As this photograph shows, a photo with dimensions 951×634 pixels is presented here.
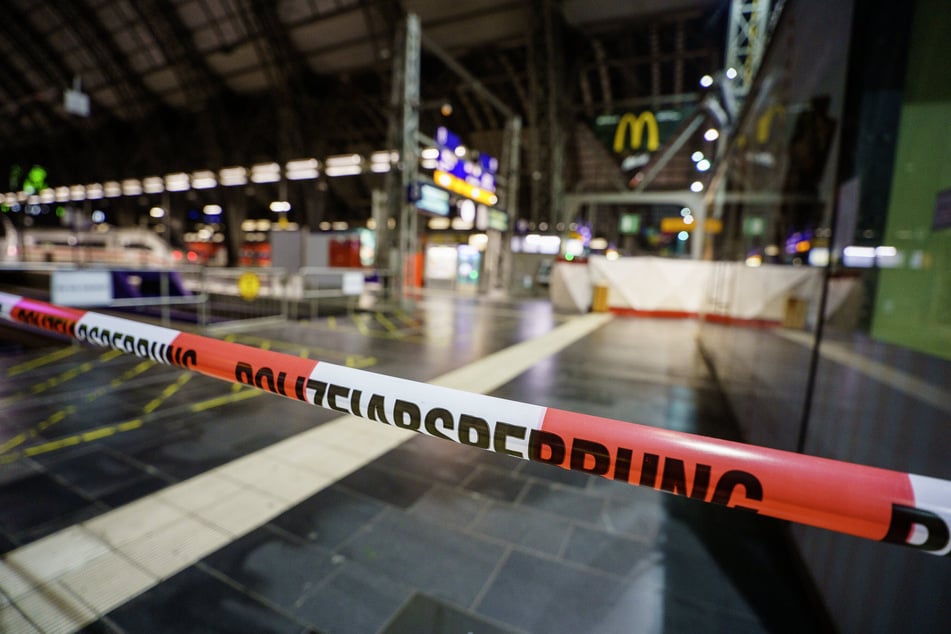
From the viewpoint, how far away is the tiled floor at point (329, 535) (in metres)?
1.68

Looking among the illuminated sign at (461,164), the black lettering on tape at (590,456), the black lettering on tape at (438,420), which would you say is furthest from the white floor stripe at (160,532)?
the illuminated sign at (461,164)

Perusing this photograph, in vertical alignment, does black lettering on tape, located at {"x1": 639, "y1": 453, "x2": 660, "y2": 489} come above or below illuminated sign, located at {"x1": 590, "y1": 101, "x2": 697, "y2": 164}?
below

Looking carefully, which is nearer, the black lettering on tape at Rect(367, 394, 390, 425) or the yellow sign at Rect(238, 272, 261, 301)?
the black lettering on tape at Rect(367, 394, 390, 425)

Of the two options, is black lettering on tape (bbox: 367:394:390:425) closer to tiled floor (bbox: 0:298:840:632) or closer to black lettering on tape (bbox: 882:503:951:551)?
tiled floor (bbox: 0:298:840:632)

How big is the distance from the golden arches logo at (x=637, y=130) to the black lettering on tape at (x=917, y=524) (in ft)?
71.3

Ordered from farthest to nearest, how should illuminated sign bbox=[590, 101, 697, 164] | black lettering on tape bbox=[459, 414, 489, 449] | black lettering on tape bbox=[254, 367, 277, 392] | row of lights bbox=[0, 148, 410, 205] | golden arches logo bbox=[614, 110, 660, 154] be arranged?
row of lights bbox=[0, 148, 410, 205], golden arches logo bbox=[614, 110, 660, 154], illuminated sign bbox=[590, 101, 697, 164], black lettering on tape bbox=[254, 367, 277, 392], black lettering on tape bbox=[459, 414, 489, 449]

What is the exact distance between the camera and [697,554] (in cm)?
212

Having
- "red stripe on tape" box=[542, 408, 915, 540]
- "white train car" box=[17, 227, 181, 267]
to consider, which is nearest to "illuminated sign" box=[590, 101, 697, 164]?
"white train car" box=[17, 227, 181, 267]

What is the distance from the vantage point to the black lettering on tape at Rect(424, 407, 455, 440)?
3.78 feet

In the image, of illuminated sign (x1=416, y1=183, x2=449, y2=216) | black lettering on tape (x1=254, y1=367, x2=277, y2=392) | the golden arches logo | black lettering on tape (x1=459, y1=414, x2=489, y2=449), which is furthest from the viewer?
the golden arches logo

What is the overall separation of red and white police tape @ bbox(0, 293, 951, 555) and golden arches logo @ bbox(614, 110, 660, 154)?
21.6 meters

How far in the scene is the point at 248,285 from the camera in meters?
8.18

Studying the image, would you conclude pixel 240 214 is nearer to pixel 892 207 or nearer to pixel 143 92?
pixel 143 92

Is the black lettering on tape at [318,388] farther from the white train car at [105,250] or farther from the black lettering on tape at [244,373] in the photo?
the white train car at [105,250]
